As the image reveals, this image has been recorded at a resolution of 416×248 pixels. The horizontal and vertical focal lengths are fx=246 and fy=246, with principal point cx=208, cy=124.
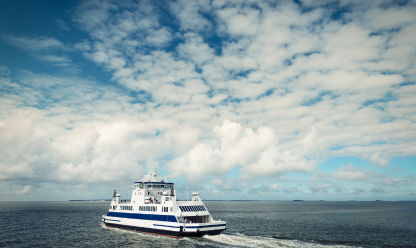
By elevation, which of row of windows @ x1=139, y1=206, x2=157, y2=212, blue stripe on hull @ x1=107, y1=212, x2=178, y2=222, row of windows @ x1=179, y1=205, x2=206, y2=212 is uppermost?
row of windows @ x1=179, y1=205, x2=206, y2=212

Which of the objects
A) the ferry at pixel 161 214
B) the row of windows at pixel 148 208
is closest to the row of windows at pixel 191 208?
the ferry at pixel 161 214

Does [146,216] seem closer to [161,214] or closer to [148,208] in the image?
[148,208]

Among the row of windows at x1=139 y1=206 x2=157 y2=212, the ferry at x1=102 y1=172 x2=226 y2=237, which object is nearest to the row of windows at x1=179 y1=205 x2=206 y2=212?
the ferry at x1=102 y1=172 x2=226 y2=237

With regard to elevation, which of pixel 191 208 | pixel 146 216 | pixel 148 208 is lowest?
pixel 146 216

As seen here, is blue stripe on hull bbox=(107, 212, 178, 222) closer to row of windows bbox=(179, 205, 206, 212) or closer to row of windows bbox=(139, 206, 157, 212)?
row of windows bbox=(139, 206, 157, 212)

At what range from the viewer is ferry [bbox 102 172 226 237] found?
43.2 metres

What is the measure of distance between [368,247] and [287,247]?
Answer: 14587 mm

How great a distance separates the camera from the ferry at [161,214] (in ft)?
142

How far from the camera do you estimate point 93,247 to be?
42.4 metres

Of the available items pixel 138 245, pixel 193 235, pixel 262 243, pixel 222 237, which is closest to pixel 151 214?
pixel 138 245

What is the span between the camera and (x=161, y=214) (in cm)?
4647

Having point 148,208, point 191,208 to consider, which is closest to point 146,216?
point 148,208

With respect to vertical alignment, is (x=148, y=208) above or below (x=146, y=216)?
above

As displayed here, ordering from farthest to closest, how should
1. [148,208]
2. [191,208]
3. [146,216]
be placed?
1. [148,208]
2. [146,216]
3. [191,208]
